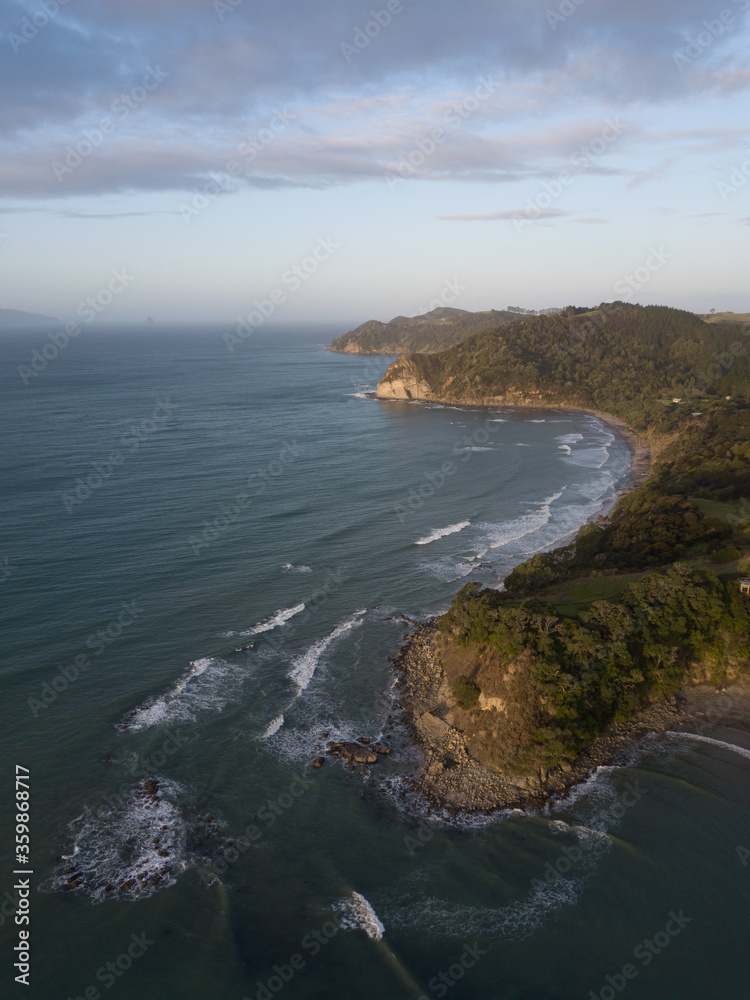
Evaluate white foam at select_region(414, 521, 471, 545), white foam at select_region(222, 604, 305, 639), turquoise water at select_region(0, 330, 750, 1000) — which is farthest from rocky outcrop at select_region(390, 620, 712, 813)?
white foam at select_region(414, 521, 471, 545)

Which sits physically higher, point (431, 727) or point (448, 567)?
point (448, 567)

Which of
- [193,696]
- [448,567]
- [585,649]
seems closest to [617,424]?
[448,567]

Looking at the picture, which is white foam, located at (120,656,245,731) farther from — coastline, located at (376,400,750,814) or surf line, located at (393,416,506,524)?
surf line, located at (393,416,506,524)

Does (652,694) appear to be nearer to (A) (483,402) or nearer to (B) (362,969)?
(B) (362,969)

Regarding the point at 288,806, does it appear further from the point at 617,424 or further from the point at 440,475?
the point at 617,424

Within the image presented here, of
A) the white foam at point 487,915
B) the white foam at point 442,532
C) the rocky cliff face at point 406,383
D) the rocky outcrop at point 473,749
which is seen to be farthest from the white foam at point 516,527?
the rocky cliff face at point 406,383

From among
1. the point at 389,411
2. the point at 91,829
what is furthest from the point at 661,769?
the point at 389,411
